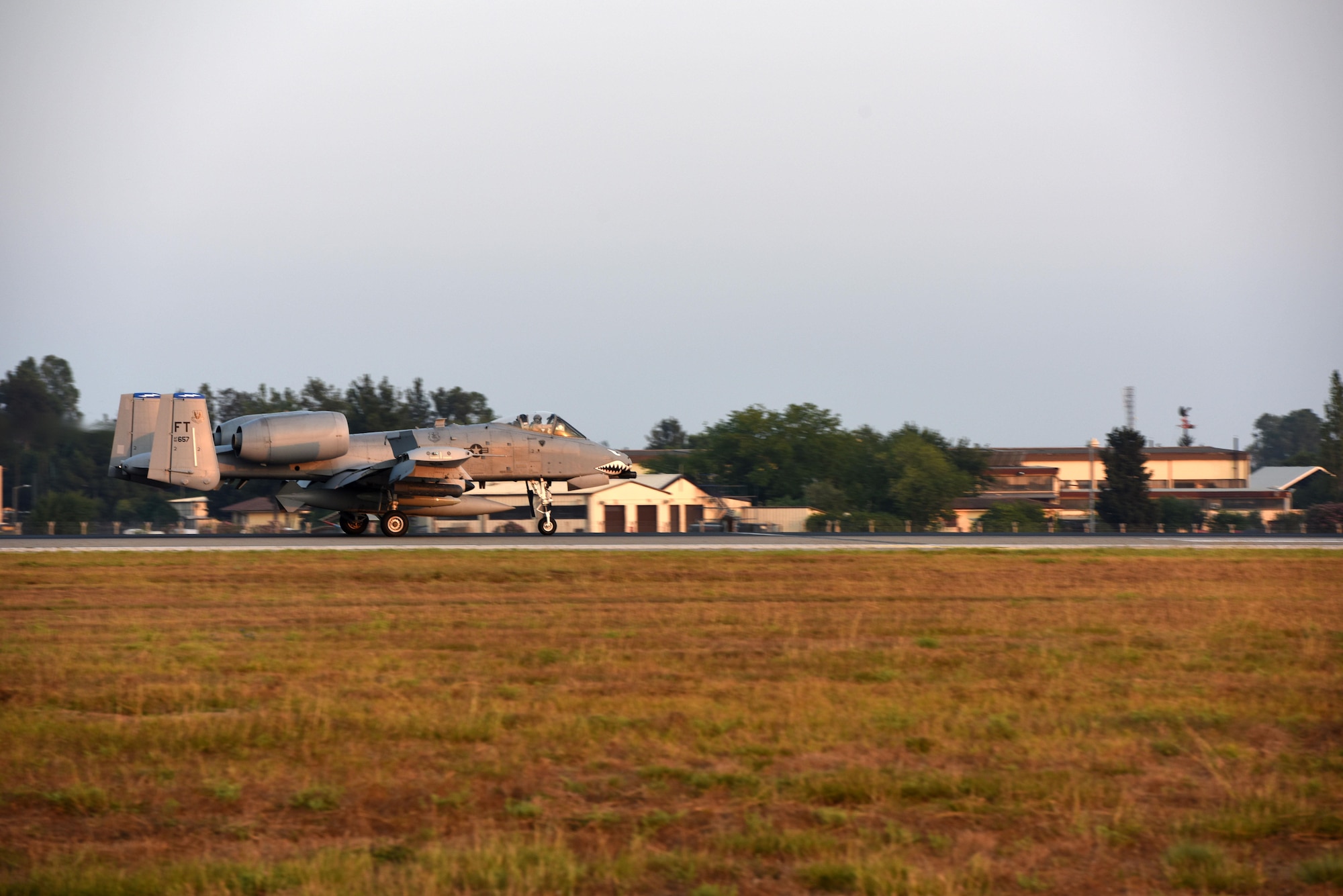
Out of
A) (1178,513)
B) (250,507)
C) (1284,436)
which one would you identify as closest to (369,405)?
(250,507)

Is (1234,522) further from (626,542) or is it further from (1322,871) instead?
(1322,871)

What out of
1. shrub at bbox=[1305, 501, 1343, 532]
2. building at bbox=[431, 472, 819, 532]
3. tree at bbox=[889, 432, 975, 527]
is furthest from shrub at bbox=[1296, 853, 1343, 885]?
tree at bbox=[889, 432, 975, 527]

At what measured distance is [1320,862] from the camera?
214 inches

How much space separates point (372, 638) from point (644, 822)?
7.07 metres

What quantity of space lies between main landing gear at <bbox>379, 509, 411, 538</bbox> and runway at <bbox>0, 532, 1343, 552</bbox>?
23cm

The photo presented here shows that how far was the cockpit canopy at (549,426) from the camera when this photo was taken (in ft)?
110

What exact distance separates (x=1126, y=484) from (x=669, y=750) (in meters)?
63.9

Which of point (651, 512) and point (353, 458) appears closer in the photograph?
point (353, 458)

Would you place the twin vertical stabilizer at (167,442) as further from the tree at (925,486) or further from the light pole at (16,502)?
the tree at (925,486)

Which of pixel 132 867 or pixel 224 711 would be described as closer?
pixel 132 867

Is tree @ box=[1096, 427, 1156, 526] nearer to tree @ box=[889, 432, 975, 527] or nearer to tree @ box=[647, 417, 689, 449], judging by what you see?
tree @ box=[889, 432, 975, 527]

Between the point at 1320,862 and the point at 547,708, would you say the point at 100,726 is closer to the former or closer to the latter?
the point at 547,708

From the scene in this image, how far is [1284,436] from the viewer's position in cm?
18925

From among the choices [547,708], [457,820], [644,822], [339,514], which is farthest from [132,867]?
[339,514]
